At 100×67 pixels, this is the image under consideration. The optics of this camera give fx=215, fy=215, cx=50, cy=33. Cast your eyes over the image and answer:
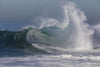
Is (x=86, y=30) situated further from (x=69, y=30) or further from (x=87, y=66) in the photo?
(x=87, y=66)

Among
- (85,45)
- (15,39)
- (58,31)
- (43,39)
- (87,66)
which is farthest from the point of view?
(58,31)

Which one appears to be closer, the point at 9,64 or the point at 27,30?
the point at 9,64

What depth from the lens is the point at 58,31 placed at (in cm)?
2573

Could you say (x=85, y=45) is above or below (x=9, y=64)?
above

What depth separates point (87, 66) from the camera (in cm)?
1027

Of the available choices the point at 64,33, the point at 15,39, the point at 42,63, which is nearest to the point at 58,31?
the point at 64,33

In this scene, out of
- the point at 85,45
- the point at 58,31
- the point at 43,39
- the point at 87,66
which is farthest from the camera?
the point at 58,31

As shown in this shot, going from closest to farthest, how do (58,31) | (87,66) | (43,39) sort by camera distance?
(87,66) → (43,39) → (58,31)

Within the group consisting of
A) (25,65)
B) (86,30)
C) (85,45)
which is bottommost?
(25,65)

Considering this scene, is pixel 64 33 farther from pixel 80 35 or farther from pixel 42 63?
pixel 42 63

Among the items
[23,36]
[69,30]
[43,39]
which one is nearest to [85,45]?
[69,30]

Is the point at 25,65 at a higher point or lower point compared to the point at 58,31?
lower

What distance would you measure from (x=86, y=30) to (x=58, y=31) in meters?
4.79

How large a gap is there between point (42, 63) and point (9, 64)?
1.64 m
